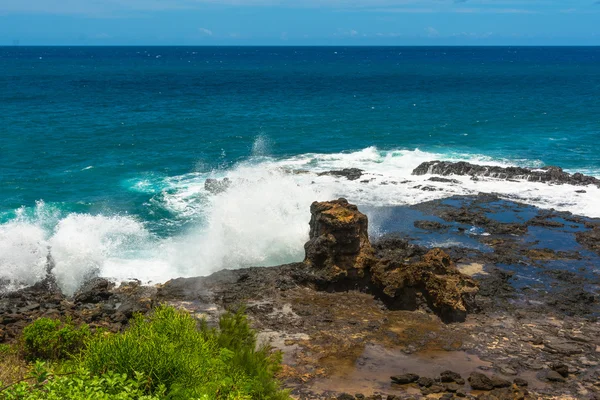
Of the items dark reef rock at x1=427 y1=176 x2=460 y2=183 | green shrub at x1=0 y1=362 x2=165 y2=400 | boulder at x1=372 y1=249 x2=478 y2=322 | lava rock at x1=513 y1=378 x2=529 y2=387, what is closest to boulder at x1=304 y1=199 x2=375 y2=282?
boulder at x1=372 y1=249 x2=478 y2=322

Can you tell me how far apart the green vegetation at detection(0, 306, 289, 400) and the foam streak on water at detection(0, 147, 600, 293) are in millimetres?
9441

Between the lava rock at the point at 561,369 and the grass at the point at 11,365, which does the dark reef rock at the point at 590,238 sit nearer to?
the lava rock at the point at 561,369

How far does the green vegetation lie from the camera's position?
10.8 meters

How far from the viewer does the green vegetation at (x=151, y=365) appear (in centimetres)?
1080

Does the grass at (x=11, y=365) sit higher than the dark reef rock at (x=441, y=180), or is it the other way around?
the grass at (x=11, y=365)

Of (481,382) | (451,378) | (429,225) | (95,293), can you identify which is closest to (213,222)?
(95,293)

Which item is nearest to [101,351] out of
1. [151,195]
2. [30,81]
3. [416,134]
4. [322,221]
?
[322,221]

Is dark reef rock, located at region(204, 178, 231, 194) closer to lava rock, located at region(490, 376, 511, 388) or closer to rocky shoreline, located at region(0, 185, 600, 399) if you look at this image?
rocky shoreline, located at region(0, 185, 600, 399)

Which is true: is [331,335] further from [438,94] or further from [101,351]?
[438,94]

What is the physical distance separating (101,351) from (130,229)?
2188 cm

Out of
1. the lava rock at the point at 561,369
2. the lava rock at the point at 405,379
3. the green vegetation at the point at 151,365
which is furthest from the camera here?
the lava rock at the point at 561,369

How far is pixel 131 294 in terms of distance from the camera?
80.5 feet

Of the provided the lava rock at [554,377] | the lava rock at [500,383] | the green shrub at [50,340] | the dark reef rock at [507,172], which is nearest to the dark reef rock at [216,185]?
the dark reef rock at [507,172]

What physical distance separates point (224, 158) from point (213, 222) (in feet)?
64.9
